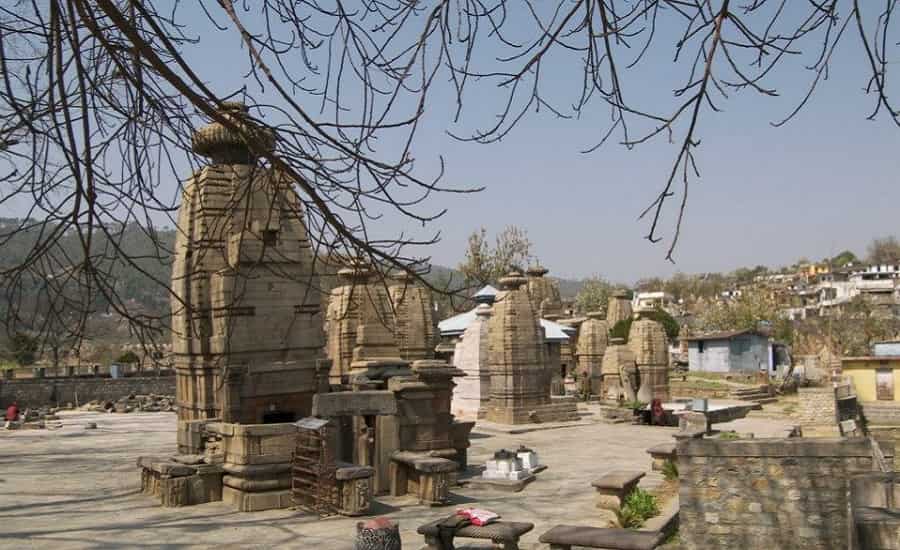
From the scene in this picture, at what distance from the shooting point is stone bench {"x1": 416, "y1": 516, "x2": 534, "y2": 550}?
9141mm

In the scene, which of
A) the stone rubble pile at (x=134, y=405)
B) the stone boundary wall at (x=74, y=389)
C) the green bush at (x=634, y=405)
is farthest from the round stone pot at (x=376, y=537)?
the stone boundary wall at (x=74, y=389)

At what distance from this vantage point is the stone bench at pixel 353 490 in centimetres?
1159

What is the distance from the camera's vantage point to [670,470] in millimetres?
14164

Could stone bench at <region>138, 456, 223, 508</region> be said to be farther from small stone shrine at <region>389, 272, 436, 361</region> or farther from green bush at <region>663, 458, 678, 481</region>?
small stone shrine at <region>389, 272, 436, 361</region>

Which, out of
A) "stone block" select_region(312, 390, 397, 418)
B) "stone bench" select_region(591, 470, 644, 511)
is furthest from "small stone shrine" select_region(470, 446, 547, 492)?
"stone bench" select_region(591, 470, 644, 511)

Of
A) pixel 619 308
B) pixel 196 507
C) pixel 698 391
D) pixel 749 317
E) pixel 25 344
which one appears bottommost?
pixel 698 391

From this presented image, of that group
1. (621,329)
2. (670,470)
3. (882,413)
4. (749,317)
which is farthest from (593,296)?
(670,470)

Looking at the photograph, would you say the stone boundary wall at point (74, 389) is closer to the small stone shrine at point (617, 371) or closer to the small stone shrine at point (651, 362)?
the small stone shrine at point (617, 371)

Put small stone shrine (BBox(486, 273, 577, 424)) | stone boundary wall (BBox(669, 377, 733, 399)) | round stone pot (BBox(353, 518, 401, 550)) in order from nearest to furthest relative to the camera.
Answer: round stone pot (BBox(353, 518, 401, 550)) < small stone shrine (BBox(486, 273, 577, 424)) < stone boundary wall (BBox(669, 377, 733, 399))

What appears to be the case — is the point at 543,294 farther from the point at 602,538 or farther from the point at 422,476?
the point at 602,538

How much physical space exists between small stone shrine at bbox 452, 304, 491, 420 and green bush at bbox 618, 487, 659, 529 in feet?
46.3

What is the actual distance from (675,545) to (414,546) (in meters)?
3.35

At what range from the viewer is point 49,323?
368 cm

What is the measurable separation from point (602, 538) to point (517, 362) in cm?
1533
